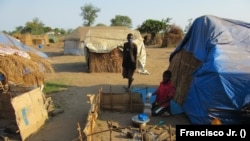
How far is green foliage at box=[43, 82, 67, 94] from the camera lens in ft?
34.2

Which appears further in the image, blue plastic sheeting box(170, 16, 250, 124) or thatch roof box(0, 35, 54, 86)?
thatch roof box(0, 35, 54, 86)

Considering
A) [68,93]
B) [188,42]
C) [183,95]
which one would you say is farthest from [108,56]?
[183,95]

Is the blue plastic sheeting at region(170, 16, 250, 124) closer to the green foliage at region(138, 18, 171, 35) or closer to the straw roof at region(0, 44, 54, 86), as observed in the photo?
the straw roof at region(0, 44, 54, 86)

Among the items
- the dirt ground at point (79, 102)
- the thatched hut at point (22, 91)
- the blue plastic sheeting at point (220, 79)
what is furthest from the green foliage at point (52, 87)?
the blue plastic sheeting at point (220, 79)

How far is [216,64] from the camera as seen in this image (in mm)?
6730

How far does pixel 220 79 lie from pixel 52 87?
644cm

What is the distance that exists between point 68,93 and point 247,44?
5.58 meters

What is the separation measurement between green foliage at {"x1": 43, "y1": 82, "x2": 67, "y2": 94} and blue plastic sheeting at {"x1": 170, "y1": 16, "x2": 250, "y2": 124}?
485 centimetres

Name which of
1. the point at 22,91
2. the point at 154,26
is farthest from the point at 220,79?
the point at 154,26

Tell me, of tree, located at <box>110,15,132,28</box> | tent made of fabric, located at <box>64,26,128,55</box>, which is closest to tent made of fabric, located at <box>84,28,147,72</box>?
tent made of fabric, located at <box>64,26,128,55</box>

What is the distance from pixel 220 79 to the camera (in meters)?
6.48

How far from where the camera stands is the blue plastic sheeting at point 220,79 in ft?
21.2

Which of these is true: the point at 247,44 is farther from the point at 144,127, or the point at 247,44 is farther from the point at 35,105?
the point at 35,105

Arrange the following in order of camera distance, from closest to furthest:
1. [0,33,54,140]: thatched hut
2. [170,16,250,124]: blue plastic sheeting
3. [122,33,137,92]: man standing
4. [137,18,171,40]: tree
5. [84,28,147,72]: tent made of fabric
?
1. [0,33,54,140]: thatched hut
2. [170,16,250,124]: blue plastic sheeting
3. [122,33,137,92]: man standing
4. [84,28,147,72]: tent made of fabric
5. [137,18,171,40]: tree
